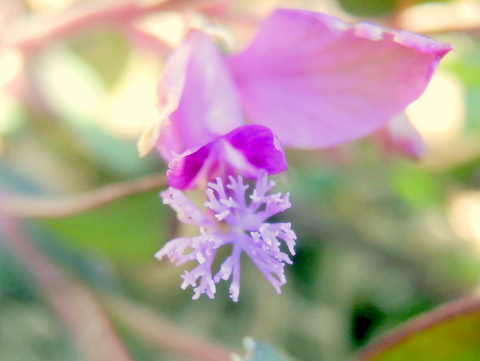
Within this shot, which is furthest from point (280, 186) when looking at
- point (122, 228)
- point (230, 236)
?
point (230, 236)

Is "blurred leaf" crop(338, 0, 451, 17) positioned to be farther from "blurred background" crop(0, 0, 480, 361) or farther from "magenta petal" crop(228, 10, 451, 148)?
"magenta petal" crop(228, 10, 451, 148)

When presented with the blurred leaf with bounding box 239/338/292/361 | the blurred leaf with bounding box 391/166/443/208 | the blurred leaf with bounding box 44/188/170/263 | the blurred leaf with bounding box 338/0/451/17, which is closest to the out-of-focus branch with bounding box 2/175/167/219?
the blurred leaf with bounding box 44/188/170/263

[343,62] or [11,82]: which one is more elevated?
[343,62]

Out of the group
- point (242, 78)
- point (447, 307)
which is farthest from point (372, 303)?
point (242, 78)

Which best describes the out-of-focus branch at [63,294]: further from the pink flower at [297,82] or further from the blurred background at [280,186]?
the pink flower at [297,82]

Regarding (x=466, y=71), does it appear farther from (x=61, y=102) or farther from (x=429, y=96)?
(x=61, y=102)

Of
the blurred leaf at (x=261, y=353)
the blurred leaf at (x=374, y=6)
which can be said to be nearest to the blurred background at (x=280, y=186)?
the blurred leaf at (x=374, y=6)
